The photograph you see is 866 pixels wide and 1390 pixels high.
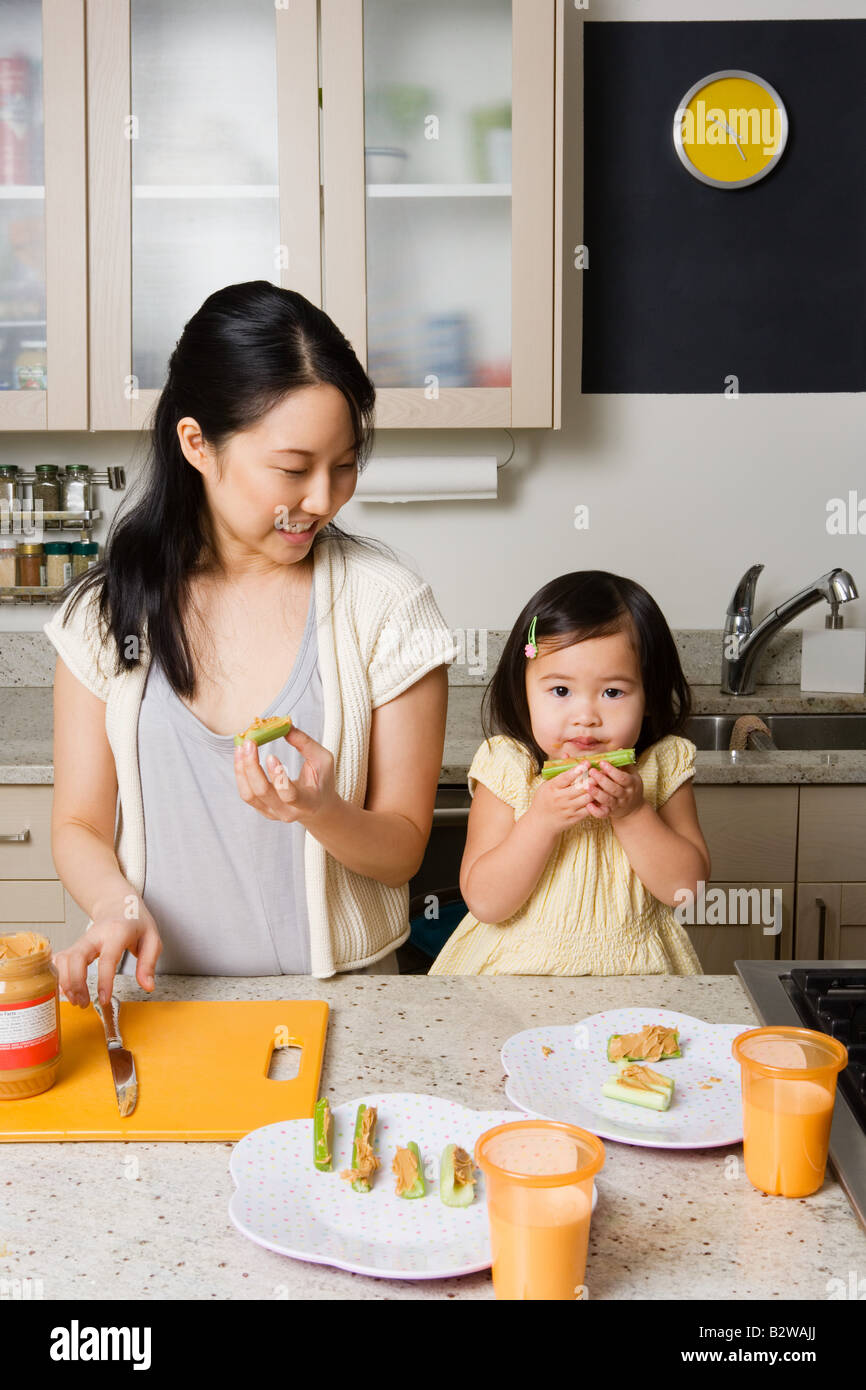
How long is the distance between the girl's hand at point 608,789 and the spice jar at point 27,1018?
588 mm

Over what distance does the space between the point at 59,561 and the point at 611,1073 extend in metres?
2.04

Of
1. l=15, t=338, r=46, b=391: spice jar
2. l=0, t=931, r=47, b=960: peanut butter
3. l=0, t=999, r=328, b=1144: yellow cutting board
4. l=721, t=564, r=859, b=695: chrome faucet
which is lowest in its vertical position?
l=0, t=999, r=328, b=1144: yellow cutting board

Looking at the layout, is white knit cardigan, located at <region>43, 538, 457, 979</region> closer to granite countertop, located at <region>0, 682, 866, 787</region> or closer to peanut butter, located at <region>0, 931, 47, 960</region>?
peanut butter, located at <region>0, 931, 47, 960</region>

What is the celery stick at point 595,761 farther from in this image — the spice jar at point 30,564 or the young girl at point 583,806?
the spice jar at point 30,564

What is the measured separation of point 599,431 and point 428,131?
727 mm

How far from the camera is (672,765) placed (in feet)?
4.89

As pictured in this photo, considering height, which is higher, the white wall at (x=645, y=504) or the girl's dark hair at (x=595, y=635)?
the white wall at (x=645, y=504)

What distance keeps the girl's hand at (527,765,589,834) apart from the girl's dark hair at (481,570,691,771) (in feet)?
0.49

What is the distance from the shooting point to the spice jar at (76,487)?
2.67m

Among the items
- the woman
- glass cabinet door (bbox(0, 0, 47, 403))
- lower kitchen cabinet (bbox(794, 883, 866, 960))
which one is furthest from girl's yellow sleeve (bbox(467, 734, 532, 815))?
glass cabinet door (bbox(0, 0, 47, 403))

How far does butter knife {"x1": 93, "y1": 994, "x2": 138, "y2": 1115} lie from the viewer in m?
0.93

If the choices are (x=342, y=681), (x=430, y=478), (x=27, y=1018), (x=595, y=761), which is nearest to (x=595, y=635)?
→ (x=595, y=761)

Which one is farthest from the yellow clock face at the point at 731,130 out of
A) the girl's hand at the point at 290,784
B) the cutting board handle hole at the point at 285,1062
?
the cutting board handle hole at the point at 285,1062

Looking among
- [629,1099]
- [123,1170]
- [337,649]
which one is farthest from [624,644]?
[123,1170]
